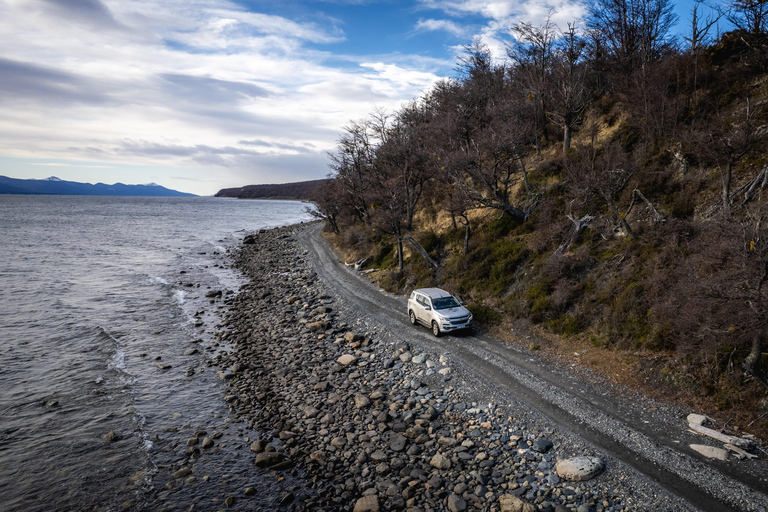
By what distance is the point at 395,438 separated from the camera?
12.8 metres

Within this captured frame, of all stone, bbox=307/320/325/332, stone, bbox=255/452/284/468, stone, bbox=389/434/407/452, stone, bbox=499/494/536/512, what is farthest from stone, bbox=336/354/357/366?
stone, bbox=499/494/536/512

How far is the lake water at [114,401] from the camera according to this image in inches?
448

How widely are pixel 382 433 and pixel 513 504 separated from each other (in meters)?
4.90

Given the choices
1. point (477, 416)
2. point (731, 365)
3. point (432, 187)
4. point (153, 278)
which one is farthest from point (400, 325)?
point (153, 278)

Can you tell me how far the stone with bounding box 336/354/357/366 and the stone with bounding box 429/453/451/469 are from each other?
305 inches

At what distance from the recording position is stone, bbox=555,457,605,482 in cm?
1008

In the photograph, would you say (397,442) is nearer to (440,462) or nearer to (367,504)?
(440,462)

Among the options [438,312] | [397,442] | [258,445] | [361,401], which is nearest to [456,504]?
[397,442]

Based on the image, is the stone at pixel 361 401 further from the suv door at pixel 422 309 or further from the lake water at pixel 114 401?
the suv door at pixel 422 309

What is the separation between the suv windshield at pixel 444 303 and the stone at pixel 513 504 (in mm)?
11429

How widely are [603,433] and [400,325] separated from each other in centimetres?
1221

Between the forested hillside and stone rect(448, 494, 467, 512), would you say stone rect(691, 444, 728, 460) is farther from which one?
stone rect(448, 494, 467, 512)

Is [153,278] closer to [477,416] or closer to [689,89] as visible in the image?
[477,416]

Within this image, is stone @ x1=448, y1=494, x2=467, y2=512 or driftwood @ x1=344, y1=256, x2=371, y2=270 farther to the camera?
driftwood @ x1=344, y1=256, x2=371, y2=270
